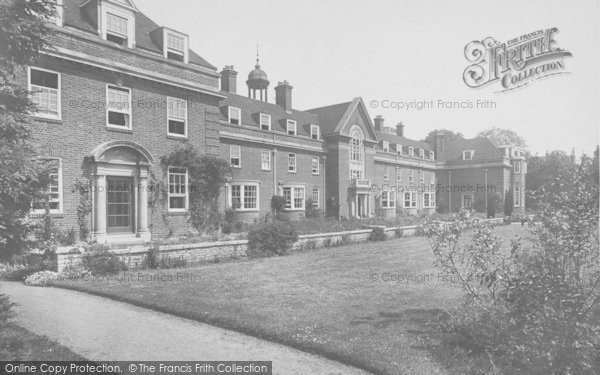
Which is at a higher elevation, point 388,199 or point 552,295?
point 388,199

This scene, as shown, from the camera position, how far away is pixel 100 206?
16.1 meters

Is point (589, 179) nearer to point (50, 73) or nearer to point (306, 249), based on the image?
point (306, 249)

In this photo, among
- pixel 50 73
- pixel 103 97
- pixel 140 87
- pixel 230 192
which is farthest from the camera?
pixel 230 192

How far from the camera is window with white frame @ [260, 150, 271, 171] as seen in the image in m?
29.6

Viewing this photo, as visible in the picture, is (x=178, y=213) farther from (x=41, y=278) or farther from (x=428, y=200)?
(x=428, y=200)

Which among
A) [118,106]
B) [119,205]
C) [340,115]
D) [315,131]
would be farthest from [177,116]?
[340,115]

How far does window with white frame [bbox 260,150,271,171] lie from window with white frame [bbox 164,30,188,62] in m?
11.1

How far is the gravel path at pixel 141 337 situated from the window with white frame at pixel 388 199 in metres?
36.3

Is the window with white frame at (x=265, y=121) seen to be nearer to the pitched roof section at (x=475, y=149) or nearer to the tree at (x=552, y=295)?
the tree at (x=552, y=295)

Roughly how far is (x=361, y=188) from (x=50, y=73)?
26716 millimetres

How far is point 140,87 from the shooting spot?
17.9 metres

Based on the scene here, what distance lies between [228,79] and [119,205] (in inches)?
713

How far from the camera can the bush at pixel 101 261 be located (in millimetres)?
11773

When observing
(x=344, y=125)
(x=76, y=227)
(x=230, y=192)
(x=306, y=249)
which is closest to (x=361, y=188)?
(x=344, y=125)
